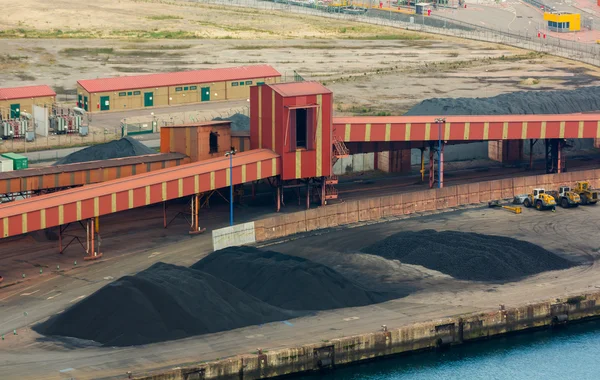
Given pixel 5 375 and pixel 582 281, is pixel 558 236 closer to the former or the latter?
pixel 582 281

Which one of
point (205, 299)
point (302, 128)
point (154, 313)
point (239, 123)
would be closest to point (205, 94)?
point (239, 123)

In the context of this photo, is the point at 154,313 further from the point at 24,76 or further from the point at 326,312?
the point at 24,76

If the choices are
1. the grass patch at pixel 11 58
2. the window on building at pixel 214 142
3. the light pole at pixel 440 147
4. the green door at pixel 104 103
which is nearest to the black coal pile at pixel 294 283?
the window on building at pixel 214 142

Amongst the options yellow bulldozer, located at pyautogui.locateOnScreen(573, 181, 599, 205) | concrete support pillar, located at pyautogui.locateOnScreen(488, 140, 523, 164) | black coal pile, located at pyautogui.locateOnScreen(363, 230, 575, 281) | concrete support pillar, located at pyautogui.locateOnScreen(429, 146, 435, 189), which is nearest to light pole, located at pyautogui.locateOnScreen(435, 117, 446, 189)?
concrete support pillar, located at pyautogui.locateOnScreen(429, 146, 435, 189)

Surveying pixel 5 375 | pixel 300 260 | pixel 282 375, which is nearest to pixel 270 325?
pixel 282 375

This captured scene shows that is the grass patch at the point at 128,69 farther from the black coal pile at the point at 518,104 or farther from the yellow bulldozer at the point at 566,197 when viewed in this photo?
the yellow bulldozer at the point at 566,197

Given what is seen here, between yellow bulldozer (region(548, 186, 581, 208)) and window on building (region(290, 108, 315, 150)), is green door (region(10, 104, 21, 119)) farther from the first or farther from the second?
yellow bulldozer (region(548, 186, 581, 208))
